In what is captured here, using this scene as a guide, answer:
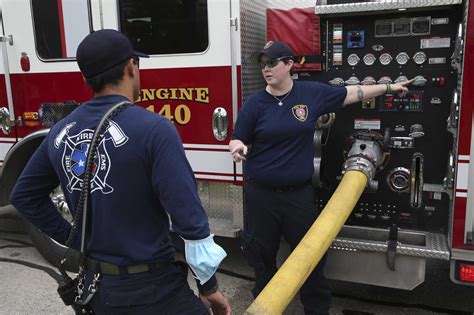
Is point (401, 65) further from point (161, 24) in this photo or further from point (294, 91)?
point (161, 24)

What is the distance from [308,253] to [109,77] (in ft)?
4.40

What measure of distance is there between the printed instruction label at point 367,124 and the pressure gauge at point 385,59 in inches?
15.2

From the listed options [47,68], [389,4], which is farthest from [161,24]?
[389,4]

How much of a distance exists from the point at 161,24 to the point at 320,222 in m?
1.96

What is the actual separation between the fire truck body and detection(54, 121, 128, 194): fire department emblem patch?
1.85 metres

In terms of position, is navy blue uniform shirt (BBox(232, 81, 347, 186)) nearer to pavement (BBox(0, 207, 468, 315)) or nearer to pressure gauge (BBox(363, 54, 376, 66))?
pressure gauge (BBox(363, 54, 376, 66))

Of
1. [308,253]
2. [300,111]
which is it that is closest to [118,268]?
[308,253]

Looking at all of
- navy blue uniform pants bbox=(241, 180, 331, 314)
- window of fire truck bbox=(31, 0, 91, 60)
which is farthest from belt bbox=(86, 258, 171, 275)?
window of fire truck bbox=(31, 0, 91, 60)

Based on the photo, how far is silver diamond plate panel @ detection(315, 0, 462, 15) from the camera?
2908 mm

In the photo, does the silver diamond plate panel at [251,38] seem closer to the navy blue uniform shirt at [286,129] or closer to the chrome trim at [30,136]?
the navy blue uniform shirt at [286,129]

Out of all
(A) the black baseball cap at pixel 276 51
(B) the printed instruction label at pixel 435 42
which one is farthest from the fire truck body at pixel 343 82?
(A) the black baseball cap at pixel 276 51

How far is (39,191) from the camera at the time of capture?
2004mm

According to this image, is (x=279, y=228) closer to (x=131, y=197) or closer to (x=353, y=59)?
(x=353, y=59)

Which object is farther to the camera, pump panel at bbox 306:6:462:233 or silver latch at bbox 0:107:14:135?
silver latch at bbox 0:107:14:135
